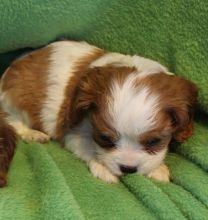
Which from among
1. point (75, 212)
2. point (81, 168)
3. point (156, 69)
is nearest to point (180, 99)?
point (156, 69)

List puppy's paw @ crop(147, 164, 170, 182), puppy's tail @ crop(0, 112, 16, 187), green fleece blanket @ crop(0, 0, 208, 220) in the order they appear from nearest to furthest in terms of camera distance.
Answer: green fleece blanket @ crop(0, 0, 208, 220) < puppy's tail @ crop(0, 112, 16, 187) < puppy's paw @ crop(147, 164, 170, 182)

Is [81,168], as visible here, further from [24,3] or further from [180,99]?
[24,3]

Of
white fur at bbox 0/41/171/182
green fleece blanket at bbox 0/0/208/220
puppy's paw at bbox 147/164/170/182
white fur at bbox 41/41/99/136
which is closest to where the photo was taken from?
green fleece blanket at bbox 0/0/208/220

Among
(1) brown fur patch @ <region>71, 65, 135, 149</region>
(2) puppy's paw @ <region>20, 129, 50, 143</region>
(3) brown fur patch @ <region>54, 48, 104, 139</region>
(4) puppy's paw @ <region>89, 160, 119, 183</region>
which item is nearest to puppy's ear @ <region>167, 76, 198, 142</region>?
(1) brown fur patch @ <region>71, 65, 135, 149</region>

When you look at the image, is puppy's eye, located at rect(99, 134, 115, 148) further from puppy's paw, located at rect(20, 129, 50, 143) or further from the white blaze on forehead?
puppy's paw, located at rect(20, 129, 50, 143)

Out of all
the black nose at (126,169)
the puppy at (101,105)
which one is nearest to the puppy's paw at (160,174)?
the puppy at (101,105)

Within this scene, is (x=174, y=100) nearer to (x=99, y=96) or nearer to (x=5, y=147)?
(x=99, y=96)

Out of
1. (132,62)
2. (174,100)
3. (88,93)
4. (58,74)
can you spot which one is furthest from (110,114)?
(58,74)
